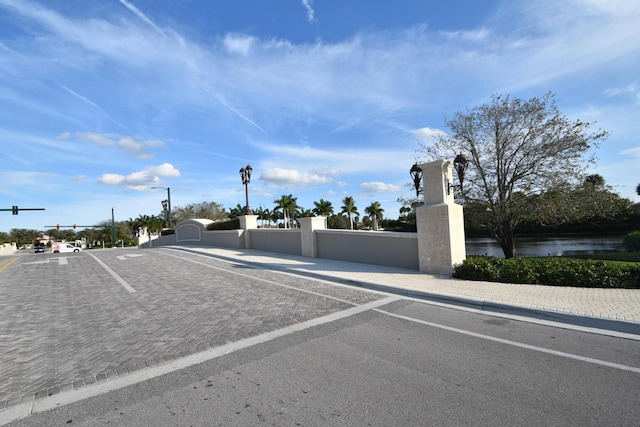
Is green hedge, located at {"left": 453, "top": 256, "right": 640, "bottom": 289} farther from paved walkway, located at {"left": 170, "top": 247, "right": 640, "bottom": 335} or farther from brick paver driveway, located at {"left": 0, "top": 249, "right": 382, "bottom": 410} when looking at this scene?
brick paver driveway, located at {"left": 0, "top": 249, "right": 382, "bottom": 410}

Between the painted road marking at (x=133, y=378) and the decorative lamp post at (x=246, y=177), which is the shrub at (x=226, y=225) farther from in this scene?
the painted road marking at (x=133, y=378)

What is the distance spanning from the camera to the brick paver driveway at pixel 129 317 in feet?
14.1

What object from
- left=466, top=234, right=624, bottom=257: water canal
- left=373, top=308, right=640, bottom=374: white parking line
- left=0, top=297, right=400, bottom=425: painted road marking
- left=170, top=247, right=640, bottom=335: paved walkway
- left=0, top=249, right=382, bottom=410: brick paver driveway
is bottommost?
left=466, top=234, right=624, bottom=257: water canal

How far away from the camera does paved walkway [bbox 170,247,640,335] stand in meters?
5.60

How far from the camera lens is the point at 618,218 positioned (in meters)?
39.8

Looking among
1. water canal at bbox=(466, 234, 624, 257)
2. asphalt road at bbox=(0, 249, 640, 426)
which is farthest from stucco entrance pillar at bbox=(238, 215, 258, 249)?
water canal at bbox=(466, 234, 624, 257)

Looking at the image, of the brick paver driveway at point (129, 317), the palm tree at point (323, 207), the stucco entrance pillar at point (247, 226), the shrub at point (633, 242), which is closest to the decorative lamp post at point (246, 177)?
the stucco entrance pillar at point (247, 226)

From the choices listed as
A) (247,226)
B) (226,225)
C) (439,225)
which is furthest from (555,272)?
(226,225)

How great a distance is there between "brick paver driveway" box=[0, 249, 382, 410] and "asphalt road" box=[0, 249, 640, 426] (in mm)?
35

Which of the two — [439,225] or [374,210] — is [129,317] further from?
[374,210]

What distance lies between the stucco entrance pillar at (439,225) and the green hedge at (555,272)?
452 mm

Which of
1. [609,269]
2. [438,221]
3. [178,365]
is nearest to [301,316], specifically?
[178,365]

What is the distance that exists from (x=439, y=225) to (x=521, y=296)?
345 centimetres

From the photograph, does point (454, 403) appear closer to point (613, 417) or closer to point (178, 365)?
point (613, 417)
